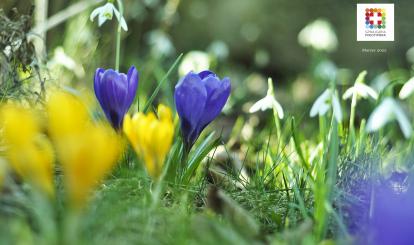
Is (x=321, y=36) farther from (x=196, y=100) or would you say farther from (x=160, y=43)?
(x=196, y=100)

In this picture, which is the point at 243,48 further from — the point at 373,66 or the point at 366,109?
the point at 366,109

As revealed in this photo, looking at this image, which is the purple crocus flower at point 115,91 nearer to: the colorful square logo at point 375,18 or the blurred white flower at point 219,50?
the colorful square logo at point 375,18

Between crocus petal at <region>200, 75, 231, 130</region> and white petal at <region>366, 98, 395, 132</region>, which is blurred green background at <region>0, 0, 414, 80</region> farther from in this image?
white petal at <region>366, 98, 395, 132</region>

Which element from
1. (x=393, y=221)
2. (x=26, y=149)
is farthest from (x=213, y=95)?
(x=26, y=149)

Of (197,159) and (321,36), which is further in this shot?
(321,36)

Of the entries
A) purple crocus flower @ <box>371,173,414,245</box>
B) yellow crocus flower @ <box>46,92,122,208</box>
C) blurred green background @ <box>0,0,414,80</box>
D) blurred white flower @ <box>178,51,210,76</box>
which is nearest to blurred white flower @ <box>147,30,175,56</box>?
blurred green background @ <box>0,0,414,80</box>

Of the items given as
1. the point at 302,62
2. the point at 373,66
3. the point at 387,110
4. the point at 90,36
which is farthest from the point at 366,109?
the point at 387,110
